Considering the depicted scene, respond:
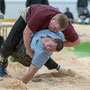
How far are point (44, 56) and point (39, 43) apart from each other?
170 mm

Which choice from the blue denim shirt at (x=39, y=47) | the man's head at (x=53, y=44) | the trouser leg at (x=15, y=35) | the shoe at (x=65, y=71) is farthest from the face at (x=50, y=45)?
the shoe at (x=65, y=71)

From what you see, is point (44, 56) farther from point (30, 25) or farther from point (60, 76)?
point (60, 76)

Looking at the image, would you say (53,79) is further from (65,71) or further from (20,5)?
(20,5)

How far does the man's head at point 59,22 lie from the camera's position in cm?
368

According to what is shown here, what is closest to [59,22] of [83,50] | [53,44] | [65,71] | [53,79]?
[53,44]

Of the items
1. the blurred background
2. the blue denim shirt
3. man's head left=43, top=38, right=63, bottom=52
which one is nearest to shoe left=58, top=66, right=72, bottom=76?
the blue denim shirt

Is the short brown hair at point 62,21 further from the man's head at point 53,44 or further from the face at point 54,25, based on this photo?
the man's head at point 53,44

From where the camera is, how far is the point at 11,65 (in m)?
5.52

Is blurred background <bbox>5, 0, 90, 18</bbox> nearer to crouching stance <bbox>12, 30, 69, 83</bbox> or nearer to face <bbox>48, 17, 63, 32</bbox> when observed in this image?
crouching stance <bbox>12, 30, 69, 83</bbox>

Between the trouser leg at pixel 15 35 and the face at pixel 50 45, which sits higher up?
the face at pixel 50 45

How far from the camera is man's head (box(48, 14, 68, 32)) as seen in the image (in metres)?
3.68

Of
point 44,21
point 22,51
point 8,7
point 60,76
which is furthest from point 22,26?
point 8,7

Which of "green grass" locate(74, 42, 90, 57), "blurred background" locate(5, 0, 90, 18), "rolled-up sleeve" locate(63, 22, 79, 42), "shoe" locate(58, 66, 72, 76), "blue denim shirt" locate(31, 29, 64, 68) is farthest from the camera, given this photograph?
"blurred background" locate(5, 0, 90, 18)

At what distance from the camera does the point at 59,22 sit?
12.1 feet
